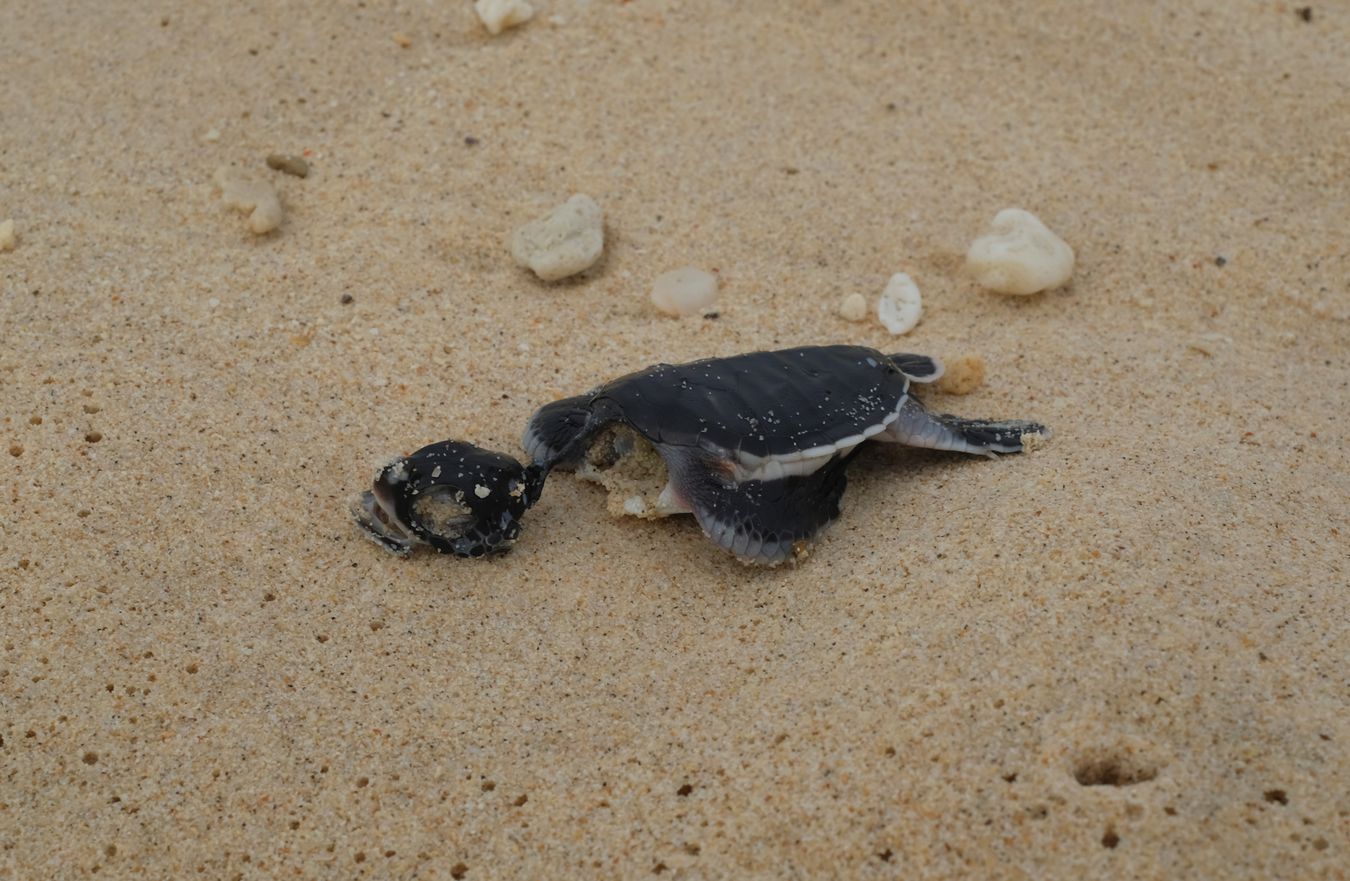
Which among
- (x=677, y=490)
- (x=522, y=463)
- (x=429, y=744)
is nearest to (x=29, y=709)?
(x=429, y=744)

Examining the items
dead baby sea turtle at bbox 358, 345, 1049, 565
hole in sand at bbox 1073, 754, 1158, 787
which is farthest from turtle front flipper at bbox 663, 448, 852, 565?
hole in sand at bbox 1073, 754, 1158, 787

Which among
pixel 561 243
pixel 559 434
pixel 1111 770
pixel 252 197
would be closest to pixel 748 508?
pixel 559 434

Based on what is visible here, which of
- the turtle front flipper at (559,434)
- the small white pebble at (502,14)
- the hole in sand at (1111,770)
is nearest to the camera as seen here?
the hole in sand at (1111,770)

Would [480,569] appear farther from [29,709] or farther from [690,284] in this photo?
[690,284]

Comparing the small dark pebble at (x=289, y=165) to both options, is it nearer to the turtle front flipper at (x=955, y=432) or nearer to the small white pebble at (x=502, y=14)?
the small white pebble at (x=502, y=14)

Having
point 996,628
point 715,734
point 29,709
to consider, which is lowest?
point 29,709

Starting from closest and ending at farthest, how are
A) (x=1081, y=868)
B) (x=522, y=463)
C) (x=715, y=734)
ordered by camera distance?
(x=1081, y=868) < (x=715, y=734) < (x=522, y=463)

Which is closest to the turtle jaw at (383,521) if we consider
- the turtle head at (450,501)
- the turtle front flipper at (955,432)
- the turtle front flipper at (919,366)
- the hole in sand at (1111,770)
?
the turtle head at (450,501)
